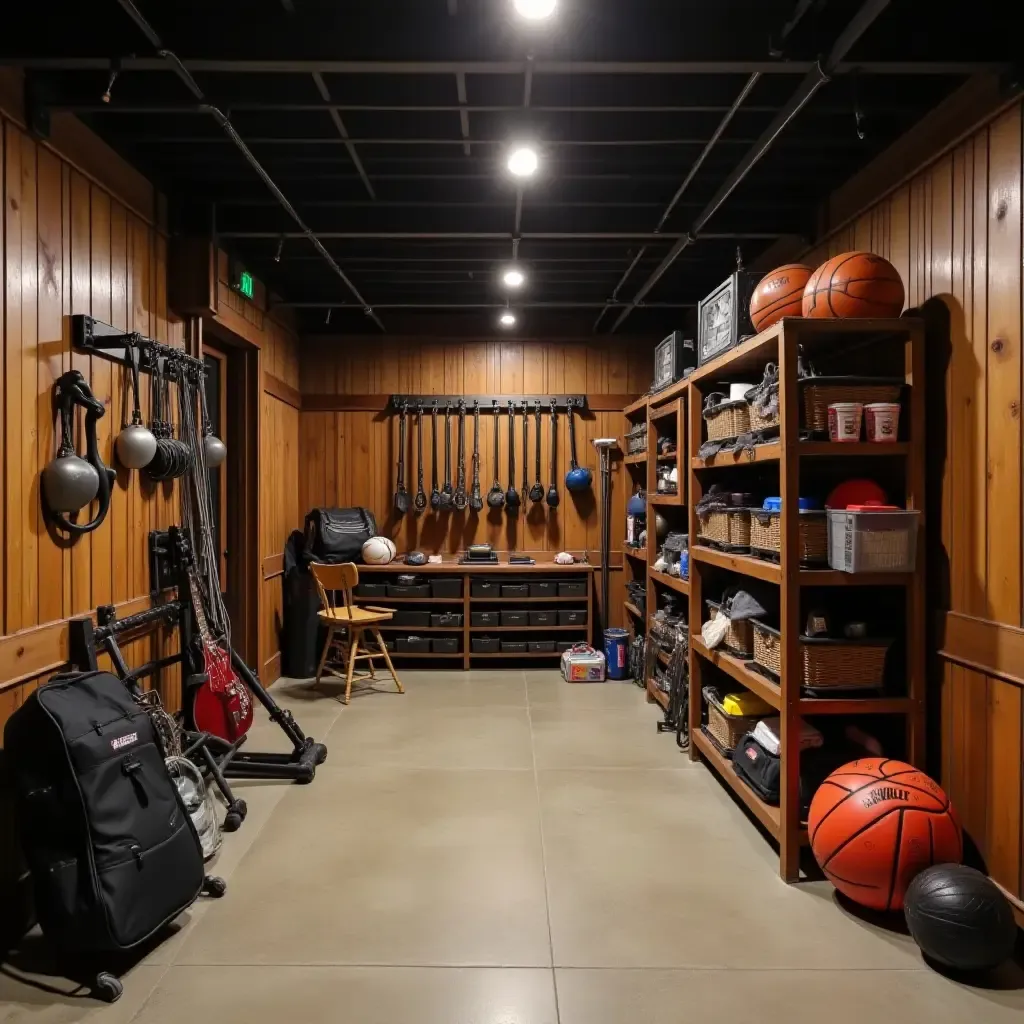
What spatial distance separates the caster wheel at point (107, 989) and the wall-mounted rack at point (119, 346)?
86.3 inches

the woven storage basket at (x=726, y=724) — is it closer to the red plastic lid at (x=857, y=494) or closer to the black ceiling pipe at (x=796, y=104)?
the red plastic lid at (x=857, y=494)

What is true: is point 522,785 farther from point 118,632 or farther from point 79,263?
point 79,263

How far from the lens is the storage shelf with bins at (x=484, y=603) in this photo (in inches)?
238

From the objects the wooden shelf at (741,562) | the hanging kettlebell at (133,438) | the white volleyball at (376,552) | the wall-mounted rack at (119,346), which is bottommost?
the white volleyball at (376,552)

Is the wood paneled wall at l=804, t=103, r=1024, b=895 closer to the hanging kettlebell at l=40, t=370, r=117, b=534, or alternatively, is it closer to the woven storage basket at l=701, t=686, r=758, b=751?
the woven storage basket at l=701, t=686, r=758, b=751

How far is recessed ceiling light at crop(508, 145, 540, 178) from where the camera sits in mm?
3195

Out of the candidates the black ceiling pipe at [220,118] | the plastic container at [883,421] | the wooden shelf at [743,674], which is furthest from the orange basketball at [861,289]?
the black ceiling pipe at [220,118]

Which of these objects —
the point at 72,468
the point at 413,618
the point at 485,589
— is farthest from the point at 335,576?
the point at 72,468

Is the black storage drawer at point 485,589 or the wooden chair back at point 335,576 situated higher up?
the wooden chair back at point 335,576

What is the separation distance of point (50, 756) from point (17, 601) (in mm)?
635

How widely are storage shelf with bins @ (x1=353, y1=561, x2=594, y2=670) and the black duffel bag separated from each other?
0.20 meters

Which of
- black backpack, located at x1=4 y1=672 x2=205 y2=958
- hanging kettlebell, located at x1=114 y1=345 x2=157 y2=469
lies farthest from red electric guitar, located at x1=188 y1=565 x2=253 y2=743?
black backpack, located at x1=4 y1=672 x2=205 y2=958

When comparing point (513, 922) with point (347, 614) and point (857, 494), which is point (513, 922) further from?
point (347, 614)

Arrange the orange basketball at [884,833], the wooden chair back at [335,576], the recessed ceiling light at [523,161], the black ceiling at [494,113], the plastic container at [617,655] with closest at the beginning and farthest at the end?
the orange basketball at [884,833] → the black ceiling at [494,113] → the recessed ceiling light at [523,161] → the wooden chair back at [335,576] → the plastic container at [617,655]
